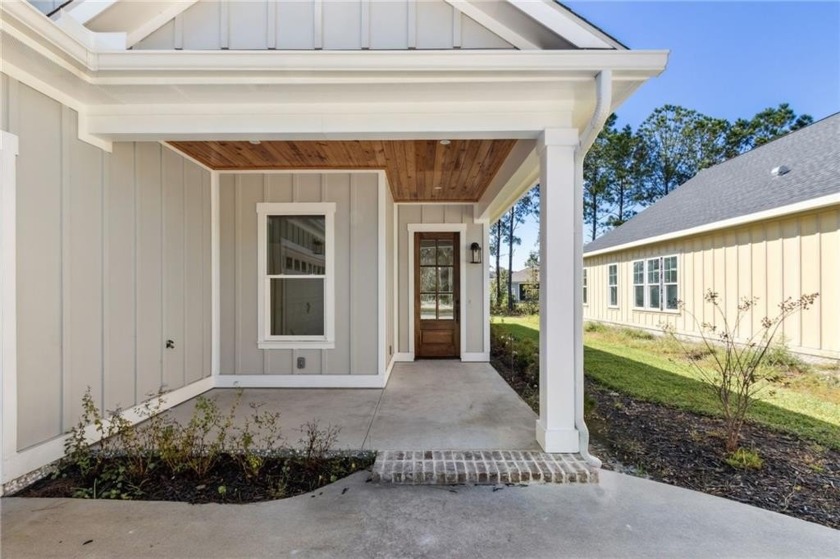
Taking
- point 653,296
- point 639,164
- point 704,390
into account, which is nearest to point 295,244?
point 704,390

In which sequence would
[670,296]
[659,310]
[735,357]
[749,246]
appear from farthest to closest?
[659,310], [670,296], [749,246], [735,357]

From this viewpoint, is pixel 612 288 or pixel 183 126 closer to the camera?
pixel 183 126

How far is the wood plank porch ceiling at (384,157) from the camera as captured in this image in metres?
3.91

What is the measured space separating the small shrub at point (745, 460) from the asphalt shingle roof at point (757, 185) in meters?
4.56

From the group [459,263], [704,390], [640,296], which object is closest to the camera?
[704,390]

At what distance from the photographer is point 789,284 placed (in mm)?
5941

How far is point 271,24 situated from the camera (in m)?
2.92

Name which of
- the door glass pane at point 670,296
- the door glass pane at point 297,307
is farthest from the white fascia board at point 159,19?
the door glass pane at point 670,296

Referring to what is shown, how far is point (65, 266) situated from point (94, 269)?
26 cm

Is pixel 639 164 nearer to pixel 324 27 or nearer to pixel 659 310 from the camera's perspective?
pixel 659 310

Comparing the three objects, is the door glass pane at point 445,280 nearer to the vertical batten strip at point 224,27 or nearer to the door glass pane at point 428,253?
the door glass pane at point 428,253

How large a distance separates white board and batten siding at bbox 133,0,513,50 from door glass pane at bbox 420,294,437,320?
447 cm

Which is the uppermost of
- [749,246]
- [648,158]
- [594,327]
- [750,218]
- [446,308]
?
[648,158]

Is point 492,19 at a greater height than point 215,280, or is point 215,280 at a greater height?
point 492,19
